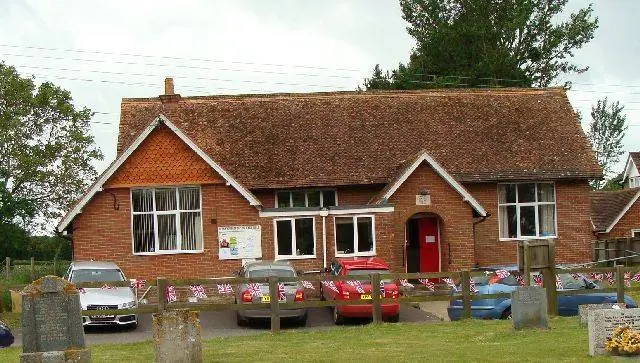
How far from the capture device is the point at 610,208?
4744 centimetres

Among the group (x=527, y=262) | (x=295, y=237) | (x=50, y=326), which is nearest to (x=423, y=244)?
(x=295, y=237)

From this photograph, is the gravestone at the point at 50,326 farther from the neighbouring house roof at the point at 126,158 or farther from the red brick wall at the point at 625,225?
the red brick wall at the point at 625,225

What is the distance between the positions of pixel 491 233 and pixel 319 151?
6847 mm

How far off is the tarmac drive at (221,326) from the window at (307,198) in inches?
278

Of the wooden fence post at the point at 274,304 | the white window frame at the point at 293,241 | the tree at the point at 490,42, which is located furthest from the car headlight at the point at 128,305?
the tree at the point at 490,42

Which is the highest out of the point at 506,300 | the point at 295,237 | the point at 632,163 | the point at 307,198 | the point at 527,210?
the point at 632,163

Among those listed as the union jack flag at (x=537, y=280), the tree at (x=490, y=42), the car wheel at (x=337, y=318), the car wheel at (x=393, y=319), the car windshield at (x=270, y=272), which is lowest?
the car wheel at (x=393, y=319)

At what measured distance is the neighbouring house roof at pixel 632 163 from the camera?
2830 inches

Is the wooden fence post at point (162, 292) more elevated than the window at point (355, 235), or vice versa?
the window at point (355, 235)

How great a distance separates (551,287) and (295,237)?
1214 cm

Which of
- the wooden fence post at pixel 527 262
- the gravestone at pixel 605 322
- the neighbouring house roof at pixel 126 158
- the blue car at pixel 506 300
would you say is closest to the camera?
the gravestone at pixel 605 322

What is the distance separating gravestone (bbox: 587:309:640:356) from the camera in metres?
15.0

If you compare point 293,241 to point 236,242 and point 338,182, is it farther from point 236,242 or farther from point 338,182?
point 338,182

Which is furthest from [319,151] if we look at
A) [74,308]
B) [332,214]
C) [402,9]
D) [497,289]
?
[402,9]
